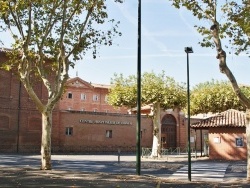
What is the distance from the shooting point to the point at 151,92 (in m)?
30.0

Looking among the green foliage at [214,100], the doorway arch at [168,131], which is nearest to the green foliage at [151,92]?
the green foliage at [214,100]

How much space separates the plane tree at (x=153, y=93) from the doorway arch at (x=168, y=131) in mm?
17804

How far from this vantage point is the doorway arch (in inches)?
1945

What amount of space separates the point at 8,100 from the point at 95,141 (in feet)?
39.4

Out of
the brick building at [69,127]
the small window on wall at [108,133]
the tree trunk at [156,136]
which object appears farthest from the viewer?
the small window on wall at [108,133]

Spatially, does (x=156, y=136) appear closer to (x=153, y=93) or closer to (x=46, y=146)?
(x=153, y=93)

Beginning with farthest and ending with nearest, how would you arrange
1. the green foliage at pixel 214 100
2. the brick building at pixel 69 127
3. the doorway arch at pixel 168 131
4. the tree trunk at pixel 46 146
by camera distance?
the doorway arch at pixel 168 131, the green foliage at pixel 214 100, the brick building at pixel 69 127, the tree trunk at pixel 46 146

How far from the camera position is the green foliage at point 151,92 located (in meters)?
30.1

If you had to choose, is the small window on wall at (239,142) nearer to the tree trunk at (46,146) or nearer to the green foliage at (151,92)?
the green foliage at (151,92)

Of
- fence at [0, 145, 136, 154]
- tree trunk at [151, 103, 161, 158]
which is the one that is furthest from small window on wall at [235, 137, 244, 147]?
fence at [0, 145, 136, 154]

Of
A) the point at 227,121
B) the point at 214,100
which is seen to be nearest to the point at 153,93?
the point at 227,121

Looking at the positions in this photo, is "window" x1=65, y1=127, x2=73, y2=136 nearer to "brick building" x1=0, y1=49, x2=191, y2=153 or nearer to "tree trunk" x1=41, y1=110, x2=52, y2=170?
"brick building" x1=0, y1=49, x2=191, y2=153

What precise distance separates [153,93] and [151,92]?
0.63ft

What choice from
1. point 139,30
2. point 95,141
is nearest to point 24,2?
point 139,30
